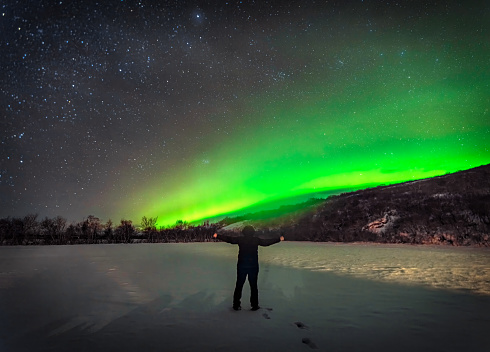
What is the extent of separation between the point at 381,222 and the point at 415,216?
19.0 feet

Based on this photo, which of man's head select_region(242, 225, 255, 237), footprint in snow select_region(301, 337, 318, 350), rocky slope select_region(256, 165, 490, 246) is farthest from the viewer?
rocky slope select_region(256, 165, 490, 246)

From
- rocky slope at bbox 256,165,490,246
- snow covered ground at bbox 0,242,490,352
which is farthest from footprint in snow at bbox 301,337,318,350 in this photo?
rocky slope at bbox 256,165,490,246

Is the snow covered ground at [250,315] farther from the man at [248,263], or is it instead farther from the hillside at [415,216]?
the hillside at [415,216]

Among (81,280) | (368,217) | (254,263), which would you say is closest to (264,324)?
(254,263)

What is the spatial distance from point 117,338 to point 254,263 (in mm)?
2977

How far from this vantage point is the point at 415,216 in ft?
Result: 178

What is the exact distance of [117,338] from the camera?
5.24 metres

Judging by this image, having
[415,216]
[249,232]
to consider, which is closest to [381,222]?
[415,216]

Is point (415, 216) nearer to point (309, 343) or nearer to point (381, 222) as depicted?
point (381, 222)

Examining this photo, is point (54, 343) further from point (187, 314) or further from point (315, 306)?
point (315, 306)

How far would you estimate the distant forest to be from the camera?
43.0 metres

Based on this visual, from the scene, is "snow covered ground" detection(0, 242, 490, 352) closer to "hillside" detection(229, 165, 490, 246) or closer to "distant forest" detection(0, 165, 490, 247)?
"distant forest" detection(0, 165, 490, 247)

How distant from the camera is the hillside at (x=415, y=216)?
4122 cm

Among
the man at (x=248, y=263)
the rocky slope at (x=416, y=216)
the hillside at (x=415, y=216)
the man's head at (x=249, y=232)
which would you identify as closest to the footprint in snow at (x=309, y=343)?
the man at (x=248, y=263)
